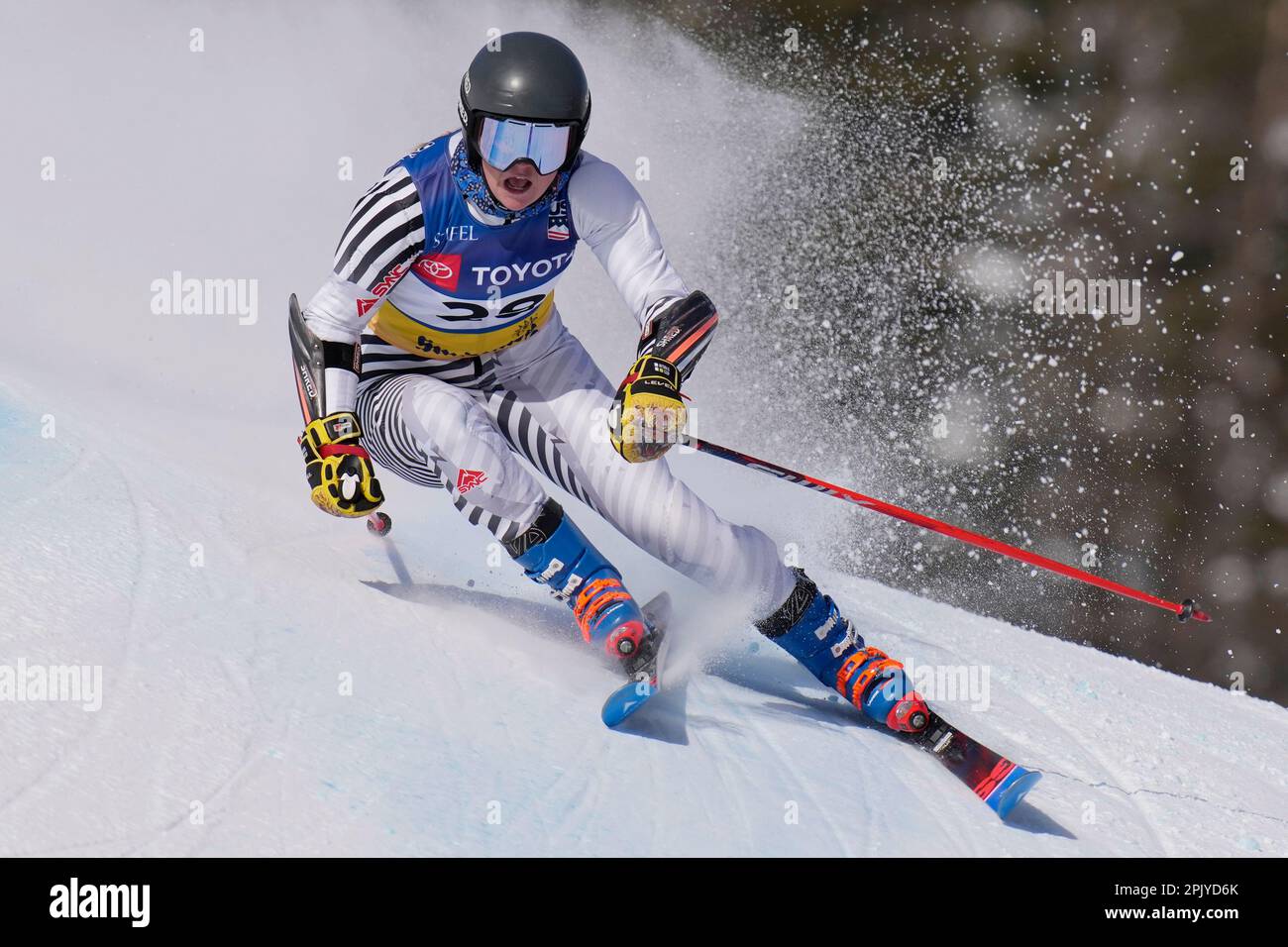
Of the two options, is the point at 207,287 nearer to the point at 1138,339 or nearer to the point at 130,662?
the point at 130,662

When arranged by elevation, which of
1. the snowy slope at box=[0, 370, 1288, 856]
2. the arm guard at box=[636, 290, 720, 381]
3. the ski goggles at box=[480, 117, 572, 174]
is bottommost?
the snowy slope at box=[0, 370, 1288, 856]

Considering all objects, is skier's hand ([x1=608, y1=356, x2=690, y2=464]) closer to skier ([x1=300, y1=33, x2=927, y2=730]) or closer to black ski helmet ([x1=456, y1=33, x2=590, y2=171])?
skier ([x1=300, y1=33, x2=927, y2=730])

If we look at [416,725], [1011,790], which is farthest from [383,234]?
[1011,790]

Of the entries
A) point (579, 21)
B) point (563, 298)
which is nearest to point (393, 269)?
point (563, 298)

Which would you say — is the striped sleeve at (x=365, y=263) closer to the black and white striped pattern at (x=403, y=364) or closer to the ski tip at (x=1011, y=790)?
the black and white striped pattern at (x=403, y=364)

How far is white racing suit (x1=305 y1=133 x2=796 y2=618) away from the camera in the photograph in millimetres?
2422

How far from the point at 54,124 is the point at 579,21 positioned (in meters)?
2.97

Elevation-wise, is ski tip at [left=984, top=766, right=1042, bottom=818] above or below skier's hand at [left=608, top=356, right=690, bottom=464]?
below

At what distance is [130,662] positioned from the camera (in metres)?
2.05

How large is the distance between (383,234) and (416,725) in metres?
1.04
